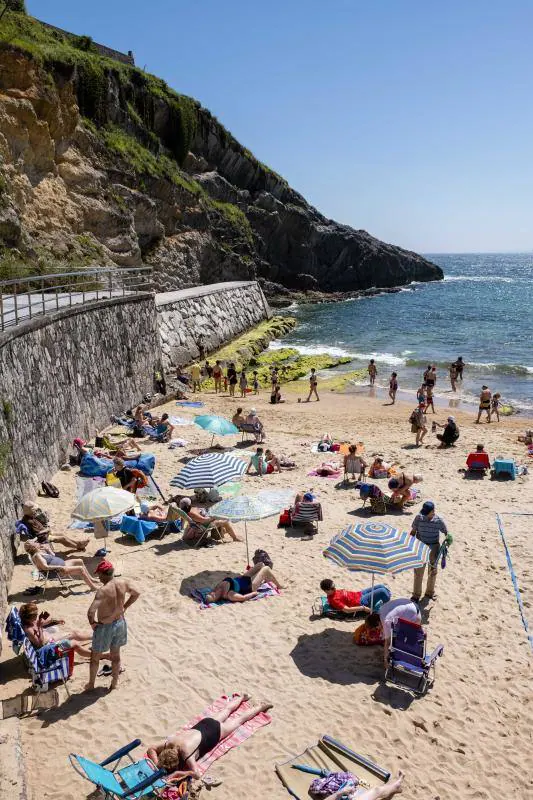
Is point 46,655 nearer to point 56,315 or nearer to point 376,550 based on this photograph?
point 376,550

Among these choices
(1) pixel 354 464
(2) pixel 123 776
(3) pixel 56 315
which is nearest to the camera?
(2) pixel 123 776

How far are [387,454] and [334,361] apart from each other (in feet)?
57.4

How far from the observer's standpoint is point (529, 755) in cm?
580

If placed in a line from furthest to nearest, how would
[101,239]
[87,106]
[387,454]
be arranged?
[87,106] < [101,239] < [387,454]

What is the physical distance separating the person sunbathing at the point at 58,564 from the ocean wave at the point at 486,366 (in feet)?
87.8

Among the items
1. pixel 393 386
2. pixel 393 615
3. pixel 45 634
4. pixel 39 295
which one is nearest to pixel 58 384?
pixel 39 295

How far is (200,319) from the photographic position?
32.7 m

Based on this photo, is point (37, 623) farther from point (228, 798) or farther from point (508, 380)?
point (508, 380)

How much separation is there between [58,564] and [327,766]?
187 inches

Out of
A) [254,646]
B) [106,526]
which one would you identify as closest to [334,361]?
[106,526]

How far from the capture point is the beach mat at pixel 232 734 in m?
5.45

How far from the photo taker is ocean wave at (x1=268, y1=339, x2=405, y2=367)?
1389 inches

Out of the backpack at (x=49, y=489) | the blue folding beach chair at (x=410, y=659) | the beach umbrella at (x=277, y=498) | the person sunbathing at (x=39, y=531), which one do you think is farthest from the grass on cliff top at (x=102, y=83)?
the blue folding beach chair at (x=410, y=659)

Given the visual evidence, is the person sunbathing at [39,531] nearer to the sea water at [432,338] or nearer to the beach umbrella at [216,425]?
the beach umbrella at [216,425]
